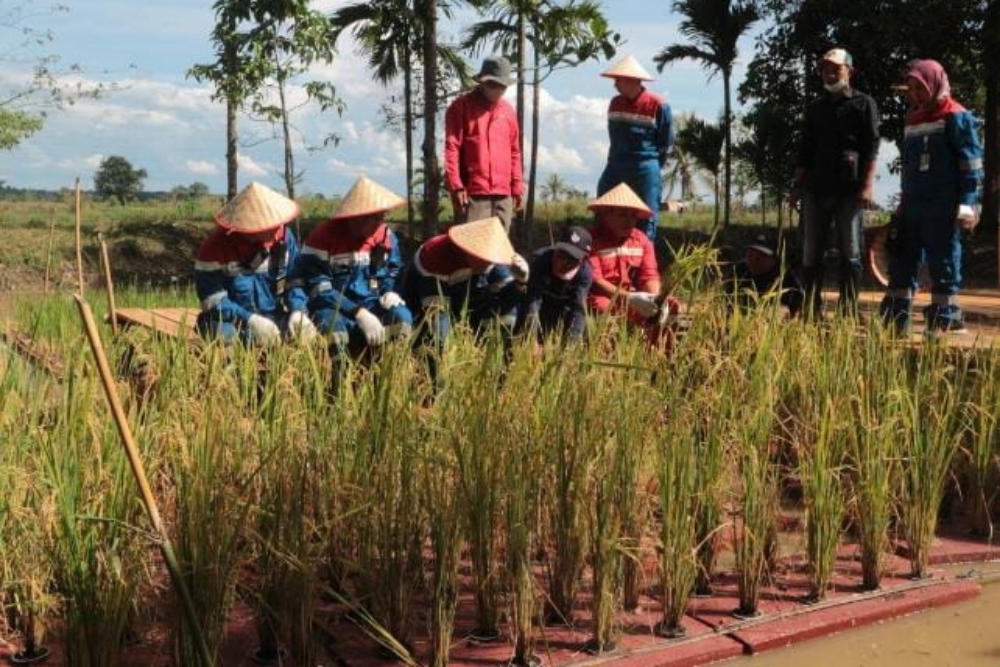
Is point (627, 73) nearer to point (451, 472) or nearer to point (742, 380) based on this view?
point (742, 380)

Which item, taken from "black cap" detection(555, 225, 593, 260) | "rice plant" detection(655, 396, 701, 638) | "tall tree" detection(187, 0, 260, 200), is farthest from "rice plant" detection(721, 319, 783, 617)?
"tall tree" detection(187, 0, 260, 200)

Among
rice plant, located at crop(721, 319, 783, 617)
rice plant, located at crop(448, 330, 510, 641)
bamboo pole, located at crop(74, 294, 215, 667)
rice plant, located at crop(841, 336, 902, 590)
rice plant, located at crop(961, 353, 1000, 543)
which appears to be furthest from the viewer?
rice plant, located at crop(961, 353, 1000, 543)

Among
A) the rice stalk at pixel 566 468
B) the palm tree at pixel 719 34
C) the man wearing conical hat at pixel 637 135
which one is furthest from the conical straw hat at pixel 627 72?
the palm tree at pixel 719 34

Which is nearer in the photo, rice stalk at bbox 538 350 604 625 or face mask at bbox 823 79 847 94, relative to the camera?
rice stalk at bbox 538 350 604 625

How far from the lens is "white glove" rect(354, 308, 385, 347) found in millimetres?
4656

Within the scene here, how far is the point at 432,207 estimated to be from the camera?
1233 cm

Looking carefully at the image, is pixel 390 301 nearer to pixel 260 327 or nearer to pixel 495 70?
pixel 260 327

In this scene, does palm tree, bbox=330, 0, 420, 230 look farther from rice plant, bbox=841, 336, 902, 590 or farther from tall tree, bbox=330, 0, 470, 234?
rice plant, bbox=841, 336, 902, 590

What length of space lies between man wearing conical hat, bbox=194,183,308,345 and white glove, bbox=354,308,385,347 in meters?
0.26

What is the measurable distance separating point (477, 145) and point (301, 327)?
2.85 m

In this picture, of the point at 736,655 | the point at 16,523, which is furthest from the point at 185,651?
the point at 736,655

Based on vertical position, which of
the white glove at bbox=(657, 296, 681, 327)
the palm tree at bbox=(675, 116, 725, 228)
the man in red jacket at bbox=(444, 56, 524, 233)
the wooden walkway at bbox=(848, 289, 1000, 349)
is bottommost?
the wooden walkway at bbox=(848, 289, 1000, 349)

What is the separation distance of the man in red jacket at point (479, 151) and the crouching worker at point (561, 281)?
1.27 metres

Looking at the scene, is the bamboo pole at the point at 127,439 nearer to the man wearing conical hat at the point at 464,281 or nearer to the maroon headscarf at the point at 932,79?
the man wearing conical hat at the point at 464,281
